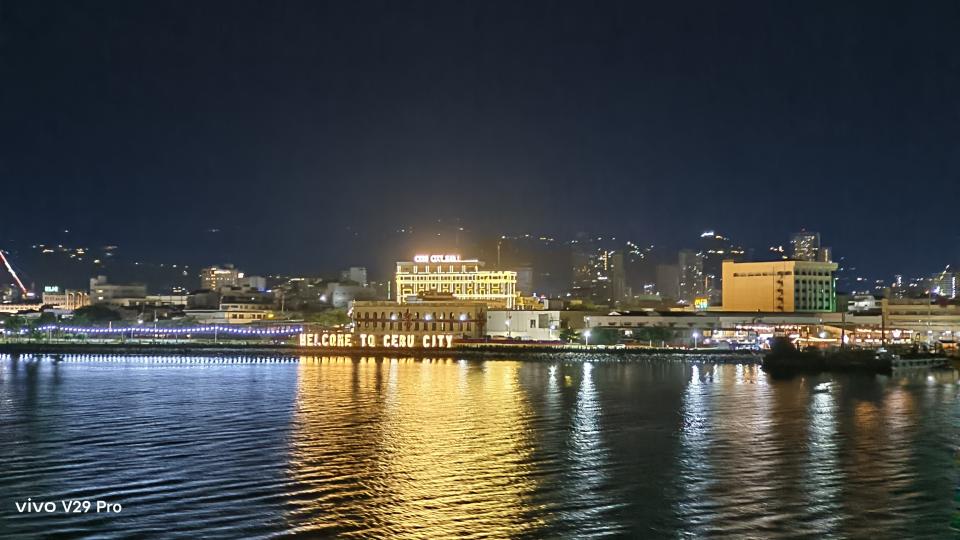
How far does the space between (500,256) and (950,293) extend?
7393cm

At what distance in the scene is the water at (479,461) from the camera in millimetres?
13961

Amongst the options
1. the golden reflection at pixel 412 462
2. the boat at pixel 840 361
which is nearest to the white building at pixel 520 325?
the boat at pixel 840 361

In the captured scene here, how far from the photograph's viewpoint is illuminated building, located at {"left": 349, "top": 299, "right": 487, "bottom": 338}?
2876 inches

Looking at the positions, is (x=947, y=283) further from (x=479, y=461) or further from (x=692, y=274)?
(x=479, y=461)

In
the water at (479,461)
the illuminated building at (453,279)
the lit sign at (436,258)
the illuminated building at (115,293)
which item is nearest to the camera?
the water at (479,461)

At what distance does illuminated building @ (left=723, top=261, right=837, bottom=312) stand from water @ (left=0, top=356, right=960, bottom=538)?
194 ft

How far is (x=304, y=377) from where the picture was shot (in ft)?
144

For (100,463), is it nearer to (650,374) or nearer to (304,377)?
(304,377)

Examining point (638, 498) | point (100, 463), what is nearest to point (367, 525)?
point (638, 498)

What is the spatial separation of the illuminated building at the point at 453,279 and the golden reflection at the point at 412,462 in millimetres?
58120

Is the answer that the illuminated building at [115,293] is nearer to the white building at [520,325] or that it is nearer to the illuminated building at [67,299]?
the illuminated building at [67,299]

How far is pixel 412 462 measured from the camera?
1903 cm

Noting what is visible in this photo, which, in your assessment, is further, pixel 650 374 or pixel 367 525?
pixel 650 374

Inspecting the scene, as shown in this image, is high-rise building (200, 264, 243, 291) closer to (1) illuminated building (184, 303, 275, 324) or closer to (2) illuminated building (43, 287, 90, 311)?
(2) illuminated building (43, 287, 90, 311)
